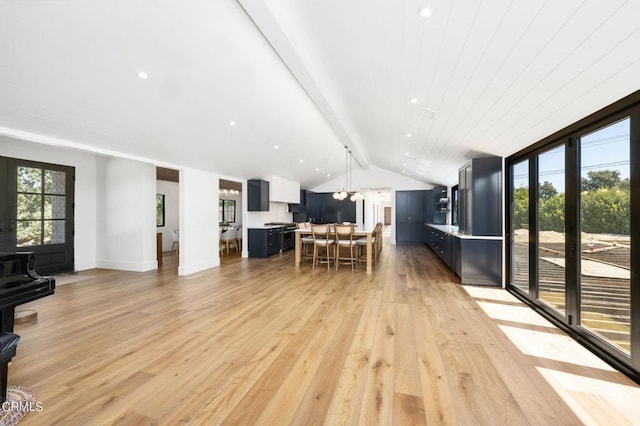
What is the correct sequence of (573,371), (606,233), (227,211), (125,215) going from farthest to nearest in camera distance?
(227,211) < (125,215) < (606,233) < (573,371)

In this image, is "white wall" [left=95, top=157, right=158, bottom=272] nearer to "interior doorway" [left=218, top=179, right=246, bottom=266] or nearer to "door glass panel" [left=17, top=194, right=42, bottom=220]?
"door glass panel" [left=17, top=194, right=42, bottom=220]

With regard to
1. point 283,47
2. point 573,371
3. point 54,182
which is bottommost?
point 573,371

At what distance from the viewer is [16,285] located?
2229 millimetres

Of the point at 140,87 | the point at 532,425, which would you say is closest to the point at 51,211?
the point at 140,87

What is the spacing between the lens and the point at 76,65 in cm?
238

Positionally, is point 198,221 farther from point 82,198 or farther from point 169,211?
point 169,211

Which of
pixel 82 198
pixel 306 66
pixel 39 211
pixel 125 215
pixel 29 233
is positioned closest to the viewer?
pixel 306 66

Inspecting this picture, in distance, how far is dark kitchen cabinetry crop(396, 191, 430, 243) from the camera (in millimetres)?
10234

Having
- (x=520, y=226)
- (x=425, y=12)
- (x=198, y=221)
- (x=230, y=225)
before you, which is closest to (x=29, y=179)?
(x=198, y=221)

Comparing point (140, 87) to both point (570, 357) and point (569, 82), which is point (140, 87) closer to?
point (569, 82)

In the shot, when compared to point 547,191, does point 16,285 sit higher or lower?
lower

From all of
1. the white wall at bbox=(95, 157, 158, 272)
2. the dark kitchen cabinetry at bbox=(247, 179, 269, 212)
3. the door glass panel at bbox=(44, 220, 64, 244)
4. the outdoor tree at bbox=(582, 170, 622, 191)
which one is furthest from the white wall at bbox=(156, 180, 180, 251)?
the outdoor tree at bbox=(582, 170, 622, 191)

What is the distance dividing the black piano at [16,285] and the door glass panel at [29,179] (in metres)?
3.71

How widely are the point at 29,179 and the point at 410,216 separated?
1039 cm
